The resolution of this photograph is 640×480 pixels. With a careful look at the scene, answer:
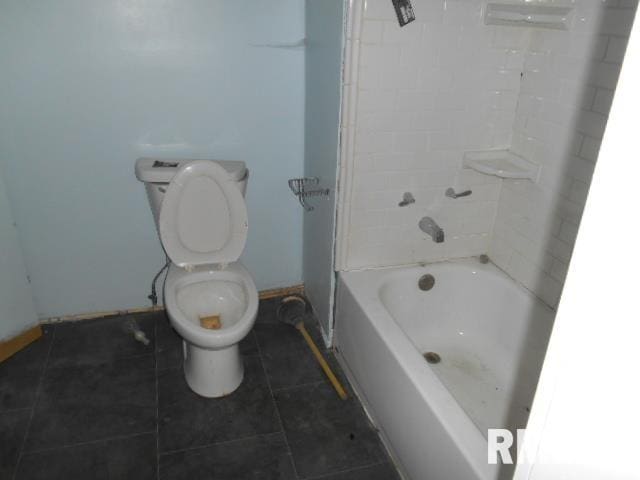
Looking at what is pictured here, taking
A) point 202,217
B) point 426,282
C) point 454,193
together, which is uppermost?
point 454,193

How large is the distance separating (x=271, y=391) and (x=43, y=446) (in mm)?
885

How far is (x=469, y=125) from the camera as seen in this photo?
78.7 inches

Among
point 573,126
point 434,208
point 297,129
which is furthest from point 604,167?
point 297,129

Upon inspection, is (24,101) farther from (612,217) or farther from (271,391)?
(612,217)

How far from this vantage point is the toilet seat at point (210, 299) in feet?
6.06

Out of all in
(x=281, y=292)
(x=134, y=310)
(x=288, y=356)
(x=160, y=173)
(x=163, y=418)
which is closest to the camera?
(x=163, y=418)

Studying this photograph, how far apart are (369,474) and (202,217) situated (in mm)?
1241

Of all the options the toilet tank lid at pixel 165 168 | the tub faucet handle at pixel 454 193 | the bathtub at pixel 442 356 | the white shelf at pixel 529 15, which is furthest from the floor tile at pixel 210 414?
the white shelf at pixel 529 15

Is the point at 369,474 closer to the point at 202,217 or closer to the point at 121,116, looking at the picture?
the point at 202,217

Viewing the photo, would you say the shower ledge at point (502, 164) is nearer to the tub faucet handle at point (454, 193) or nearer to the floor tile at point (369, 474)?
the tub faucet handle at point (454, 193)

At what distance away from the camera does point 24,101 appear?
6.50 ft

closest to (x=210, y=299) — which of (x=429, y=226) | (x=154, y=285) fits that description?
(x=154, y=285)

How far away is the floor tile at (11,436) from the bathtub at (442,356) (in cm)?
132

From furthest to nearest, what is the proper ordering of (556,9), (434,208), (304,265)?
(304,265)
(434,208)
(556,9)
